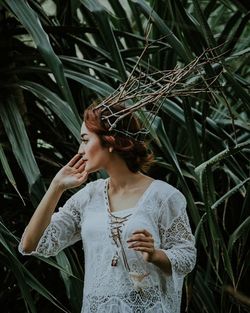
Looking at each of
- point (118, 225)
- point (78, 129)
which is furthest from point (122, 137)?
point (78, 129)

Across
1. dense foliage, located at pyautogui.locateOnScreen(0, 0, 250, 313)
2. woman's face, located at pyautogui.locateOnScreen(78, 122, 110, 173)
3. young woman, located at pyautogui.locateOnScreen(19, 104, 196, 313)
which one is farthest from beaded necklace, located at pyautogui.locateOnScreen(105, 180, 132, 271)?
dense foliage, located at pyautogui.locateOnScreen(0, 0, 250, 313)

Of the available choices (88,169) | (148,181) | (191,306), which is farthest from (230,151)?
(191,306)

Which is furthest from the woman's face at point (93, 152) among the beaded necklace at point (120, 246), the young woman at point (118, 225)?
the beaded necklace at point (120, 246)

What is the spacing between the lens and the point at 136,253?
1430 millimetres

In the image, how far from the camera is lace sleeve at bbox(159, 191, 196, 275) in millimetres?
1427

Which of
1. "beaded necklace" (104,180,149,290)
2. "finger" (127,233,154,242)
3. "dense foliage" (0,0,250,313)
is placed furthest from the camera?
"dense foliage" (0,0,250,313)

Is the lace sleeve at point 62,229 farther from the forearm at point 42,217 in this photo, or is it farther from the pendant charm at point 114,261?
the pendant charm at point 114,261

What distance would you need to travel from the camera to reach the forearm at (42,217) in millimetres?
1460

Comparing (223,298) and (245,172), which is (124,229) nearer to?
(223,298)

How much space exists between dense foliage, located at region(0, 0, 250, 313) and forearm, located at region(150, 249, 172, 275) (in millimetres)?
272

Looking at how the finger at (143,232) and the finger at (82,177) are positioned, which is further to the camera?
the finger at (82,177)

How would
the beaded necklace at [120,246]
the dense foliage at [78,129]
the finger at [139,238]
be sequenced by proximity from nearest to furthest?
the finger at [139,238], the beaded necklace at [120,246], the dense foliage at [78,129]

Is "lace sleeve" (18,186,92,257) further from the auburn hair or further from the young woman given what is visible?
the auburn hair

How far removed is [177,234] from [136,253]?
0.27 feet
